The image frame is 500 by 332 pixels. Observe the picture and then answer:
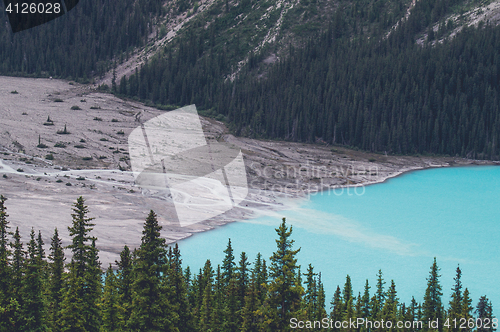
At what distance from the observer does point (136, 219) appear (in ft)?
185

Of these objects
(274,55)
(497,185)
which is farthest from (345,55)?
(497,185)

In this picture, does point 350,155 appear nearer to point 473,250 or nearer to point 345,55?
point 345,55

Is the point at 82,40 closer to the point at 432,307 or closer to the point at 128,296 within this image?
the point at 432,307

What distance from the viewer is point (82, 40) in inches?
6240

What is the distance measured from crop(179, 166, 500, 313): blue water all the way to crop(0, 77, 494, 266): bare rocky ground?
3.60m

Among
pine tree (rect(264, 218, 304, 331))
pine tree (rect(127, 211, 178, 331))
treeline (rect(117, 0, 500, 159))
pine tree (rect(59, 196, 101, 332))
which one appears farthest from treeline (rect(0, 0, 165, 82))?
pine tree (rect(264, 218, 304, 331))

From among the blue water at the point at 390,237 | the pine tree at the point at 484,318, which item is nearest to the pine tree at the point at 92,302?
the pine tree at the point at 484,318

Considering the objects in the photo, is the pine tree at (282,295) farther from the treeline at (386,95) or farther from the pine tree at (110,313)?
the treeline at (386,95)

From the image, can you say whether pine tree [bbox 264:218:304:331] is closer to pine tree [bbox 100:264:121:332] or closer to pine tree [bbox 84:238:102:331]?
pine tree [bbox 100:264:121:332]

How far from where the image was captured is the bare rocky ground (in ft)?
182

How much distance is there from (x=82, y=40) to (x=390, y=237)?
123m

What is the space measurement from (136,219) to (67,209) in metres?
6.72

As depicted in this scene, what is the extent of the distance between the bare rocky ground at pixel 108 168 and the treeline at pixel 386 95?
4452mm

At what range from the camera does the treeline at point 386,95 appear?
97.2m
